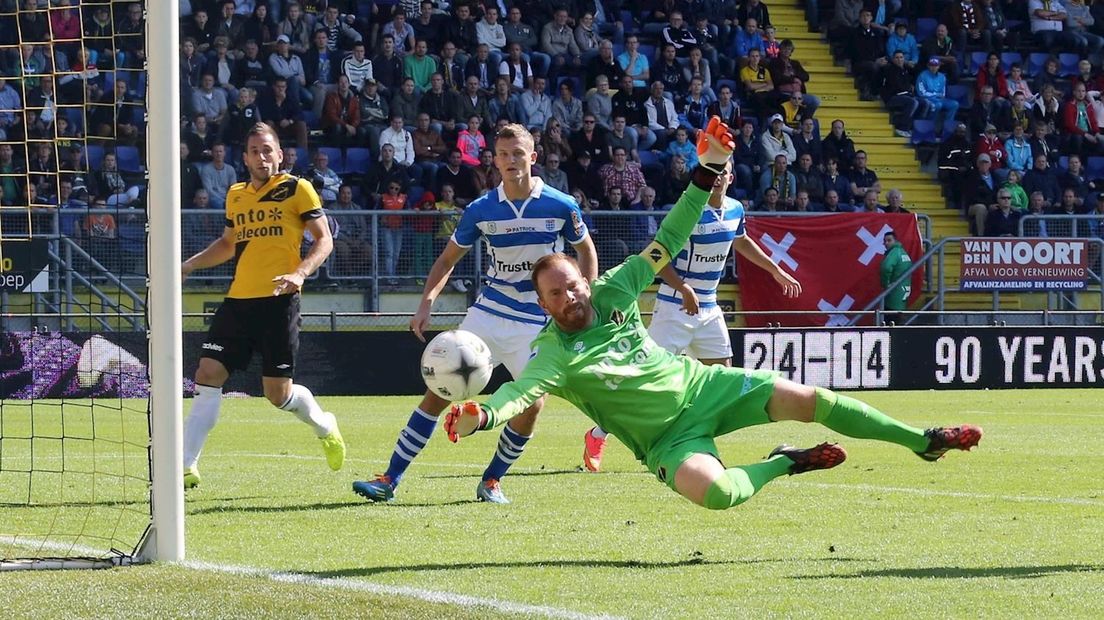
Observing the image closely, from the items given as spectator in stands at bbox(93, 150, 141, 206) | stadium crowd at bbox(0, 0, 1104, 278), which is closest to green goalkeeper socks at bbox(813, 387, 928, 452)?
stadium crowd at bbox(0, 0, 1104, 278)

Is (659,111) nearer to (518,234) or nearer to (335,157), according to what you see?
(335,157)

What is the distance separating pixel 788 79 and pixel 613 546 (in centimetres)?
1938

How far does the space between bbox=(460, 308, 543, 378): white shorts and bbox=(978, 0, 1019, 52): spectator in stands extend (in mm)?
20464

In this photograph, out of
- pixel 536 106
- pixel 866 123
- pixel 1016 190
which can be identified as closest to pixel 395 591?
pixel 536 106

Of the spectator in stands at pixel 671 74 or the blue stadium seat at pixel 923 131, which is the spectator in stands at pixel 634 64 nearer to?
the spectator in stands at pixel 671 74

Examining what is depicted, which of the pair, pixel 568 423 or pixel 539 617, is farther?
pixel 568 423

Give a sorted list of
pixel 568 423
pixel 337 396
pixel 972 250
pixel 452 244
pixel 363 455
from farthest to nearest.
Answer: pixel 972 250 < pixel 337 396 < pixel 568 423 < pixel 363 455 < pixel 452 244

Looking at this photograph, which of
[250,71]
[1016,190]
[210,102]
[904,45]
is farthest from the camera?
[904,45]

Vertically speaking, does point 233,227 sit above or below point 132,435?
above

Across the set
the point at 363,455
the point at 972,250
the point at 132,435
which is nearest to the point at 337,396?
the point at 132,435

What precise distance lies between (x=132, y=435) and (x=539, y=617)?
9.27 meters

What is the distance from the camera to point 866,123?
88.6 feet

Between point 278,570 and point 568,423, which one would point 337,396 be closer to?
point 568,423

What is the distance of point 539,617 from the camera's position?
17.6 ft
